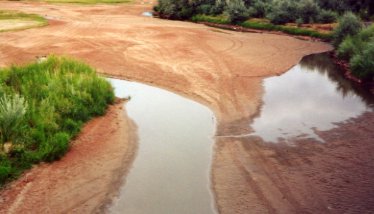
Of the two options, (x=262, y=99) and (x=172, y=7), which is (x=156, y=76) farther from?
(x=172, y=7)

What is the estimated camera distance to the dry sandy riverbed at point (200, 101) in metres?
8.81

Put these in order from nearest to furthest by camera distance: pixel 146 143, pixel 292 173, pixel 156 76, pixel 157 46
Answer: pixel 292 173
pixel 146 143
pixel 156 76
pixel 157 46

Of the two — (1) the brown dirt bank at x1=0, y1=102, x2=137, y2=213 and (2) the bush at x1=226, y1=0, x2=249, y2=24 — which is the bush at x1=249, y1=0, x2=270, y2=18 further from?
(1) the brown dirt bank at x1=0, y1=102, x2=137, y2=213

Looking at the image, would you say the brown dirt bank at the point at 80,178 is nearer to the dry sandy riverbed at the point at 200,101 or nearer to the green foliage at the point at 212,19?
the dry sandy riverbed at the point at 200,101

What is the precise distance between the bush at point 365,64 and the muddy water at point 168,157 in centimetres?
876

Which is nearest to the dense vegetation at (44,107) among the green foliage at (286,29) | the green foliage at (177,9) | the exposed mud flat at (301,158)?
the exposed mud flat at (301,158)

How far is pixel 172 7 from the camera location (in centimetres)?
4175

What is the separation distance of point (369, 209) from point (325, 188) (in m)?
1.04

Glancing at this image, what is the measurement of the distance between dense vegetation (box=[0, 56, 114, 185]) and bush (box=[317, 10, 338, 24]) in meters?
23.3

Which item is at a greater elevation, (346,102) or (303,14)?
(303,14)

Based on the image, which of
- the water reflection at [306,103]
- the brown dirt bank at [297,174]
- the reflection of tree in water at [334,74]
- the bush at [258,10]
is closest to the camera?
the brown dirt bank at [297,174]

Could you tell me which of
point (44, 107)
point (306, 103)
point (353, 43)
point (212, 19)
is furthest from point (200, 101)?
point (212, 19)

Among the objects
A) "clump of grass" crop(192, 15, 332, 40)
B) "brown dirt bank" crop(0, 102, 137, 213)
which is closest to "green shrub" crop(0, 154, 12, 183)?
"brown dirt bank" crop(0, 102, 137, 213)

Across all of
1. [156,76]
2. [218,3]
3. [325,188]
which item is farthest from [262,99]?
[218,3]
